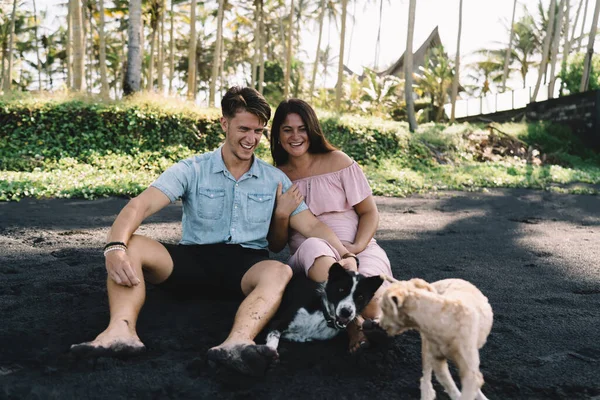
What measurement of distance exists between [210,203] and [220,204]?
0.22ft

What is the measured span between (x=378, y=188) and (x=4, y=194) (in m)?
6.87

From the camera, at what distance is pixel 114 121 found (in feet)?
39.1

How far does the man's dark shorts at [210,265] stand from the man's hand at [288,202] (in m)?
0.33

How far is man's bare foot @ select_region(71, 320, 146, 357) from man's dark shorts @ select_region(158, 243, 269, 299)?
65 centimetres

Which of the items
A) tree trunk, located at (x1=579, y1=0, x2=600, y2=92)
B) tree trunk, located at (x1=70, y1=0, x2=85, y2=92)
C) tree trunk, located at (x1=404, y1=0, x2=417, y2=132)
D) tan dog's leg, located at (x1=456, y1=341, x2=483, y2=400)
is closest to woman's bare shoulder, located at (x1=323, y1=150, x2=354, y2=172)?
tan dog's leg, located at (x1=456, y1=341, x2=483, y2=400)

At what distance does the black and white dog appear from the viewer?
2.54 meters

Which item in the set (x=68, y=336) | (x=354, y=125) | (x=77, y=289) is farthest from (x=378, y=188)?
(x=68, y=336)

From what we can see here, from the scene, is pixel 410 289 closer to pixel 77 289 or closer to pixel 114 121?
pixel 77 289

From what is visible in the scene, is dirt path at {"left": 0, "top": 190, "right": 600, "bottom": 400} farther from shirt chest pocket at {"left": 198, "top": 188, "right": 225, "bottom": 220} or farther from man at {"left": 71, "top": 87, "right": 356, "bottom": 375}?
shirt chest pocket at {"left": 198, "top": 188, "right": 225, "bottom": 220}

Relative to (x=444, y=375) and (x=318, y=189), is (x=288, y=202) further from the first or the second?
(x=444, y=375)

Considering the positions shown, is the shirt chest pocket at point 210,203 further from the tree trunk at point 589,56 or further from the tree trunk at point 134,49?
the tree trunk at point 589,56

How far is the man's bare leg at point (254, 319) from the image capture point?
234cm

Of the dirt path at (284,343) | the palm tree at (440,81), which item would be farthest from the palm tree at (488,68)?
the dirt path at (284,343)

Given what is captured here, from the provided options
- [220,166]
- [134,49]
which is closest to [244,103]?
[220,166]
